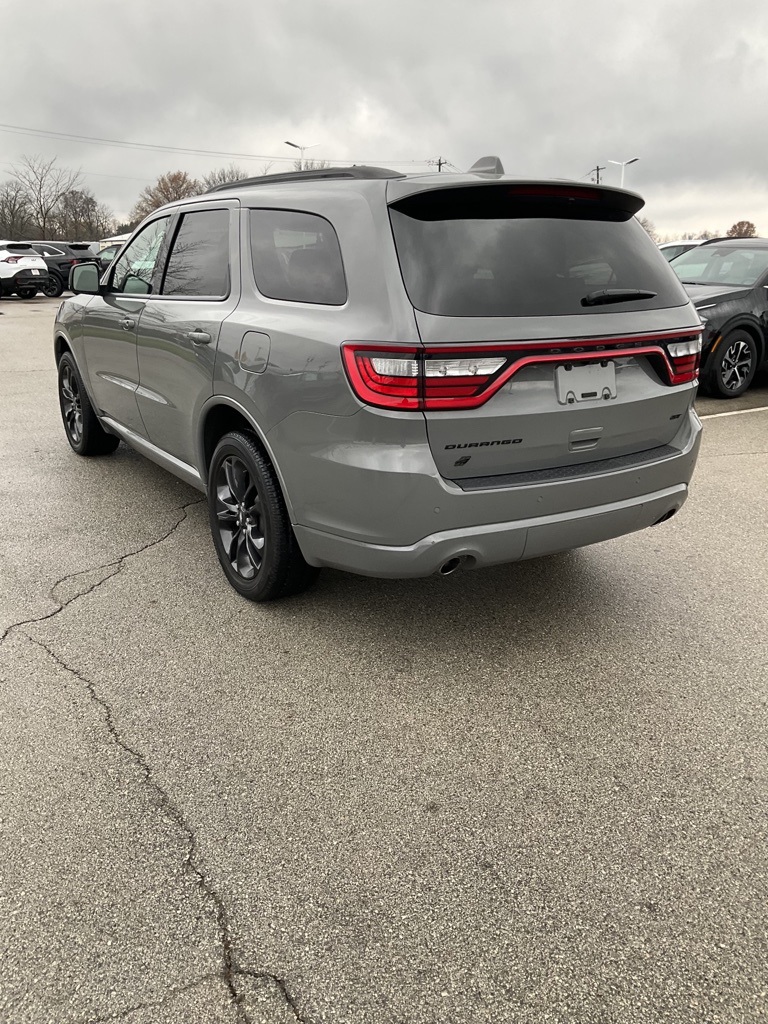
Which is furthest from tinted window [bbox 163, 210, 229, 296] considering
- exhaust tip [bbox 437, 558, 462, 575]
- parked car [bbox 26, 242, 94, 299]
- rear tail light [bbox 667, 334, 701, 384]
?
parked car [bbox 26, 242, 94, 299]

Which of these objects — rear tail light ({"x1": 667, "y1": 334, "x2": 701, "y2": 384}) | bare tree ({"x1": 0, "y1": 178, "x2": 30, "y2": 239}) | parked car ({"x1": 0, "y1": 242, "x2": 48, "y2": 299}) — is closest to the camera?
rear tail light ({"x1": 667, "y1": 334, "x2": 701, "y2": 384})

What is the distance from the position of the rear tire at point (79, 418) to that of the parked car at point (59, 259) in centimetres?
2056

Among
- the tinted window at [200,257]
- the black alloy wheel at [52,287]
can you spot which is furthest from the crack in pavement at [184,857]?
the black alloy wheel at [52,287]

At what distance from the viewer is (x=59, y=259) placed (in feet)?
89.2

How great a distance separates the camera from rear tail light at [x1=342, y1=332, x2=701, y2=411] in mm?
2600

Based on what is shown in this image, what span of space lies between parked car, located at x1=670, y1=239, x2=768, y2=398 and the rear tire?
19.7 ft

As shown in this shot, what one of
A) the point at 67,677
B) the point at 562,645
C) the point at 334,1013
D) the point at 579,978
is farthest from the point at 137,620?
the point at 579,978

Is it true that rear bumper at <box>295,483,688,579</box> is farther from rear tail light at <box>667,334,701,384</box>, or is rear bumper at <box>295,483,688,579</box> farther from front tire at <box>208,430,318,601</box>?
rear tail light at <box>667,334,701,384</box>

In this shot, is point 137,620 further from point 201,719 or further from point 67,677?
point 201,719

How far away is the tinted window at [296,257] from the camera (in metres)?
2.96

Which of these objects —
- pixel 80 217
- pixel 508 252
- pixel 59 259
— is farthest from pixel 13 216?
pixel 508 252

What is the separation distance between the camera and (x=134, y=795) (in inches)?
94.0

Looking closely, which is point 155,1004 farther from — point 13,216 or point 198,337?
point 13,216

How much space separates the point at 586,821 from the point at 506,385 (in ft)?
4.68
